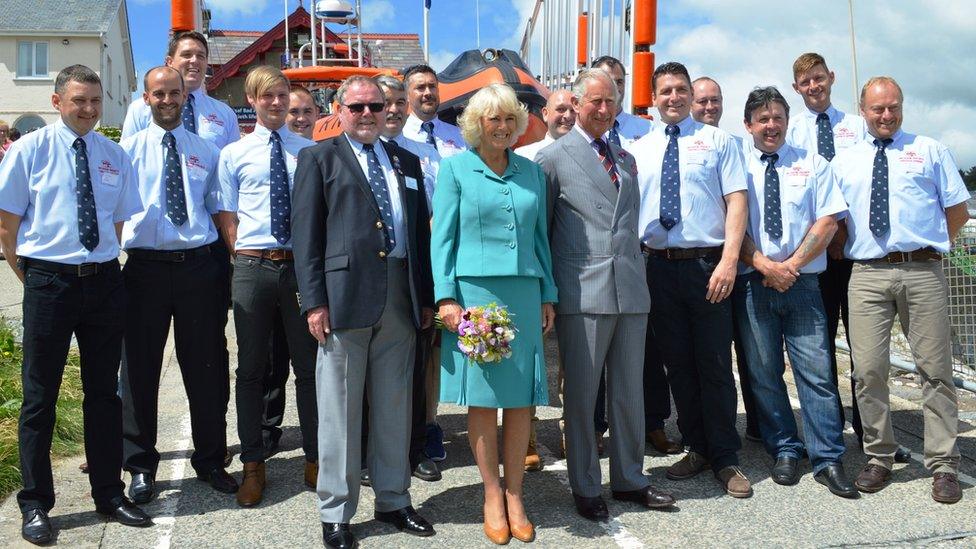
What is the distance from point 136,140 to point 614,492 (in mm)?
2862

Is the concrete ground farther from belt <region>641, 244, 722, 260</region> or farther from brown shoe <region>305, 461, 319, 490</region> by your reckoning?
belt <region>641, 244, 722, 260</region>

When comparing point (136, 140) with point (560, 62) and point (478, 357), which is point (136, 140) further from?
point (560, 62)

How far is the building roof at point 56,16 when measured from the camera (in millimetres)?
32750

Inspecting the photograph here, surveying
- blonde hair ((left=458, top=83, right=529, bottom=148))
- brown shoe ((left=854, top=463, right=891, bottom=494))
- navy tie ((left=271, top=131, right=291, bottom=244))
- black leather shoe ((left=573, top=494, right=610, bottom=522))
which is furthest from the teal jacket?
brown shoe ((left=854, top=463, right=891, bottom=494))

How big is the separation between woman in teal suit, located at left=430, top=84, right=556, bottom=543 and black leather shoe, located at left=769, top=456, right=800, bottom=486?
1481 mm

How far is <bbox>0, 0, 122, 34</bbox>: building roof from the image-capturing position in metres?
32.8

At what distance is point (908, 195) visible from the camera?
15.0 feet

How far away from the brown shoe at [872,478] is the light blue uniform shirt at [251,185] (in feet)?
10.0

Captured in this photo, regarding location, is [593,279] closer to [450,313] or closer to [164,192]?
[450,313]

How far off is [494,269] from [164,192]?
1685mm

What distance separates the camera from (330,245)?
3.77 meters

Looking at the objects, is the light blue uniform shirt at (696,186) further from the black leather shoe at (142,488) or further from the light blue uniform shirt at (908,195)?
the black leather shoe at (142,488)

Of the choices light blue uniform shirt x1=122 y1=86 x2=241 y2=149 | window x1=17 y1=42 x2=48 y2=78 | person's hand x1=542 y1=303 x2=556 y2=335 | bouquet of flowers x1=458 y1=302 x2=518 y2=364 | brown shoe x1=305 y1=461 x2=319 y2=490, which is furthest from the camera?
window x1=17 y1=42 x2=48 y2=78

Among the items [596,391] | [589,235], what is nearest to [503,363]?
[596,391]
